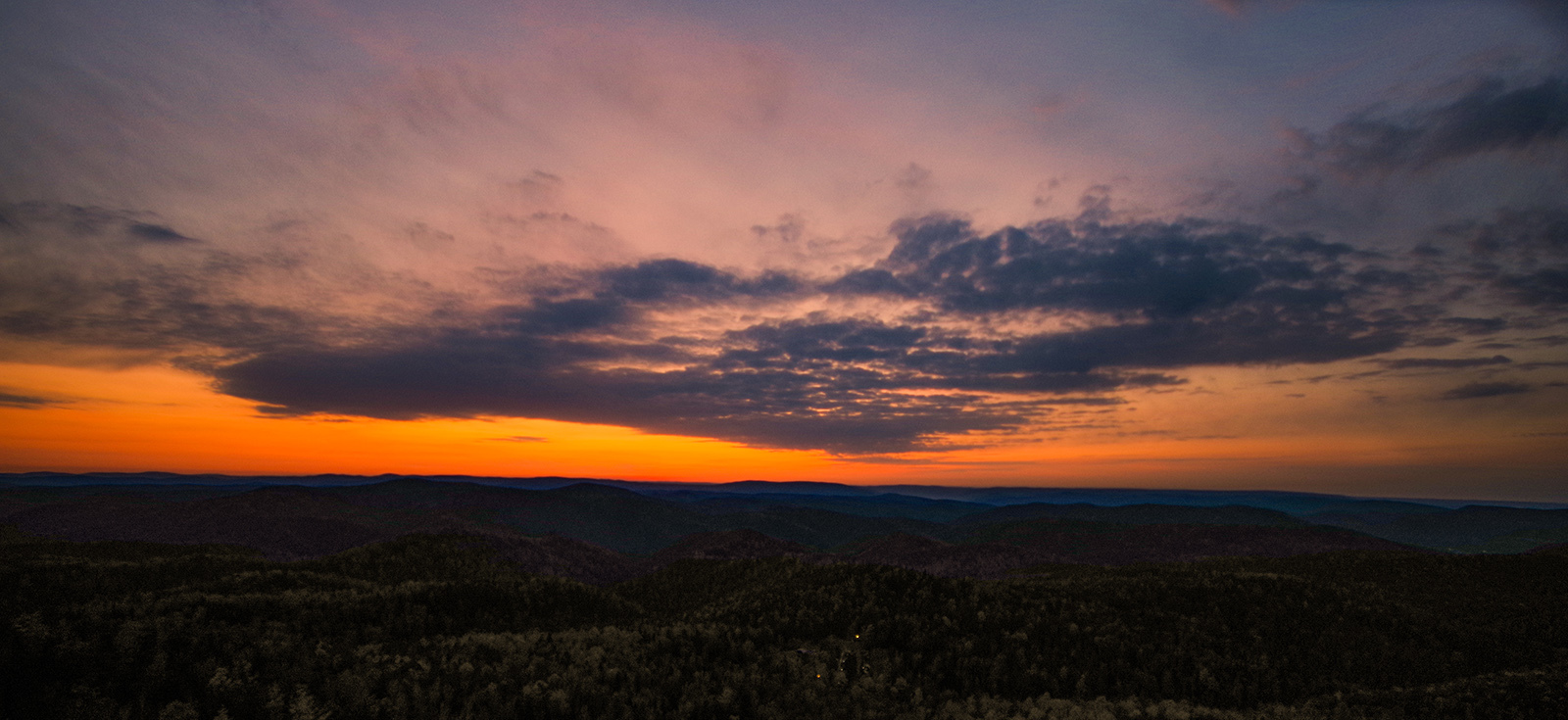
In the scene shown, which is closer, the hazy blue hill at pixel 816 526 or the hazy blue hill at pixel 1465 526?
the hazy blue hill at pixel 1465 526

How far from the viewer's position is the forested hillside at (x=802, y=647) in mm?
14664

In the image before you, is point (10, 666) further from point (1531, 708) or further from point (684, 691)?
point (1531, 708)

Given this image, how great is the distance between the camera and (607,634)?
21.5 m

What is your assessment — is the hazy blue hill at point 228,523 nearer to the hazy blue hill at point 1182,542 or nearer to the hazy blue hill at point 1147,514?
the hazy blue hill at point 1182,542

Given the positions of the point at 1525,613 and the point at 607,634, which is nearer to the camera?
the point at 607,634

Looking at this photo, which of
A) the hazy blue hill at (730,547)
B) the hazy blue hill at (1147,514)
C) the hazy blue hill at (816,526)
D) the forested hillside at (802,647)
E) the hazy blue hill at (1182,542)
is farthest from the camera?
the hazy blue hill at (1147,514)

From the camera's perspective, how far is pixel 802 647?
2202 centimetres

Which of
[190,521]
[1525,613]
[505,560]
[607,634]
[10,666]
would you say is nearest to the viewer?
[10,666]

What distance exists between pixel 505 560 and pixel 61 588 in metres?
28.9

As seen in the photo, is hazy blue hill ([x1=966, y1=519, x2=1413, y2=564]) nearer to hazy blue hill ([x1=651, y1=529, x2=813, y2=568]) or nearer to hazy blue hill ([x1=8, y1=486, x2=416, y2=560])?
hazy blue hill ([x1=651, y1=529, x2=813, y2=568])

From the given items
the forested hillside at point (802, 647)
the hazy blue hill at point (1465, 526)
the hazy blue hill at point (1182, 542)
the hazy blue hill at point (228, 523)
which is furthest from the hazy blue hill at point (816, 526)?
the hazy blue hill at point (1465, 526)

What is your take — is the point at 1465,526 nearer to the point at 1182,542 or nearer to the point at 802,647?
the point at 1182,542

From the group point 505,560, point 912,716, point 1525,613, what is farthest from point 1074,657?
point 505,560

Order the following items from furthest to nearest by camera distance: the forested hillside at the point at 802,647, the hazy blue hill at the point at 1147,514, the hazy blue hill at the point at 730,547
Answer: the hazy blue hill at the point at 1147,514
the hazy blue hill at the point at 730,547
the forested hillside at the point at 802,647
